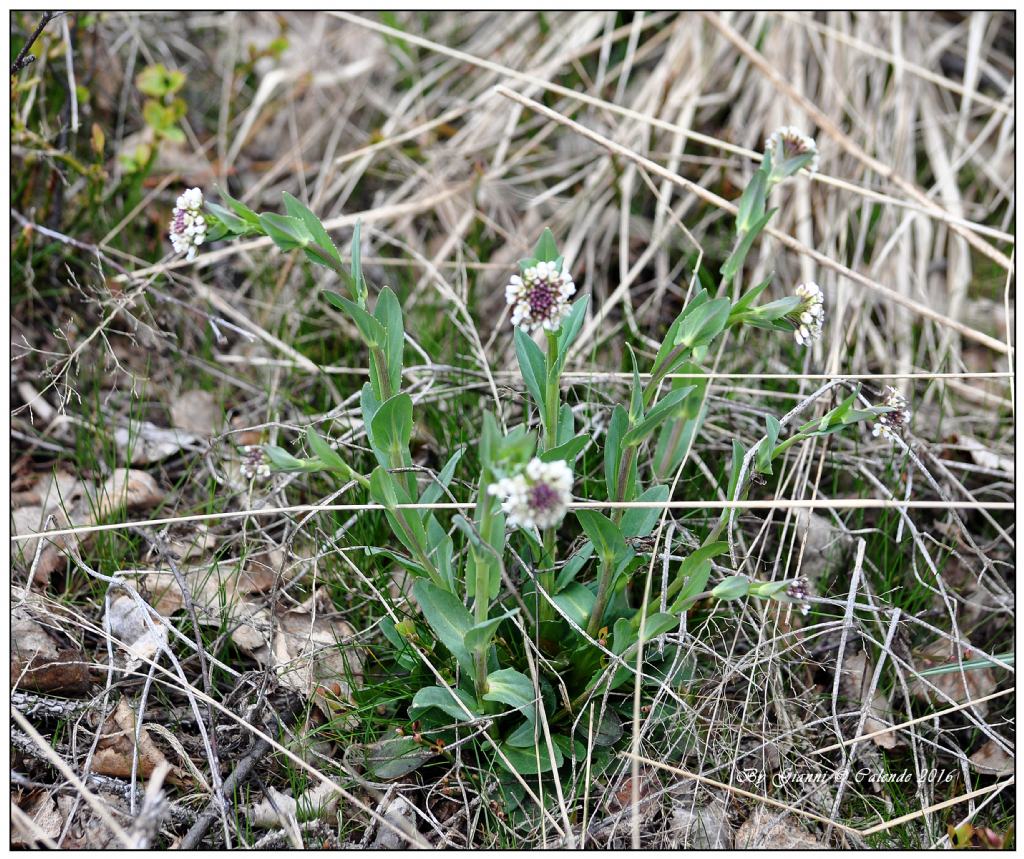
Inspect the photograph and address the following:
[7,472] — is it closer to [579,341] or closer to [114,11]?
[579,341]

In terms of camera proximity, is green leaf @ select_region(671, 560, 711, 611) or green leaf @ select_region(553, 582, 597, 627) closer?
green leaf @ select_region(671, 560, 711, 611)

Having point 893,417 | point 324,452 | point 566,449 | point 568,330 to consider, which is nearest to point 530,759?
point 566,449

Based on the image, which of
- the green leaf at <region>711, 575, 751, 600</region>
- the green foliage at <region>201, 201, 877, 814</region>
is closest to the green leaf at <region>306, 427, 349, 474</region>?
the green foliage at <region>201, 201, 877, 814</region>

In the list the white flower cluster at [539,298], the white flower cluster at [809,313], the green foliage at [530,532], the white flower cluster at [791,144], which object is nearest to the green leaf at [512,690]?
the green foliage at [530,532]

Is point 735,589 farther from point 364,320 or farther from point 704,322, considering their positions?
point 364,320

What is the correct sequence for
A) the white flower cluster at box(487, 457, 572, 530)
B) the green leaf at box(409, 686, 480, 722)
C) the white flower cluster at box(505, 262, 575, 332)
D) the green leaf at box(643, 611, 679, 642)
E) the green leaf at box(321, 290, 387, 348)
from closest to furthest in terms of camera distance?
the white flower cluster at box(487, 457, 572, 530)
the white flower cluster at box(505, 262, 575, 332)
the green leaf at box(321, 290, 387, 348)
the green leaf at box(643, 611, 679, 642)
the green leaf at box(409, 686, 480, 722)

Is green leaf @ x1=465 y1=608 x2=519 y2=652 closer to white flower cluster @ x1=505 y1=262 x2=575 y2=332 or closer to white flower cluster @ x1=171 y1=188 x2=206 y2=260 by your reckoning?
white flower cluster @ x1=505 y1=262 x2=575 y2=332

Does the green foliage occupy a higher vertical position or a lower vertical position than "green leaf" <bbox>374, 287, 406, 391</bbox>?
lower
